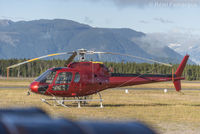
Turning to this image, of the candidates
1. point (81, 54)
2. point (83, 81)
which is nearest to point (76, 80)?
point (83, 81)

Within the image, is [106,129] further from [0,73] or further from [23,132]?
[0,73]

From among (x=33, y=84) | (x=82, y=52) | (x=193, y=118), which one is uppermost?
(x=82, y=52)

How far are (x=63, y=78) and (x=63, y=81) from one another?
186 millimetres

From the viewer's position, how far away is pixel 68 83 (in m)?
22.2

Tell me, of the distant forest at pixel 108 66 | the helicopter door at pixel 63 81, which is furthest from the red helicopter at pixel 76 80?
the distant forest at pixel 108 66

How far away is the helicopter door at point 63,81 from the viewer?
22.0 meters

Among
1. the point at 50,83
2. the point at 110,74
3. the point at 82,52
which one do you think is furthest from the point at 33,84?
the point at 110,74

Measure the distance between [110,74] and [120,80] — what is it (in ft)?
2.59

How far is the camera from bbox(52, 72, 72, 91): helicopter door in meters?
22.0

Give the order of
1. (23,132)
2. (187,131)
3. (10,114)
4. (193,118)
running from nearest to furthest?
(23,132) → (10,114) → (187,131) → (193,118)

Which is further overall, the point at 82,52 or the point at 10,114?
the point at 82,52

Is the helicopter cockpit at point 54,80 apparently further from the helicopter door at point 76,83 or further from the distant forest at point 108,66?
the distant forest at point 108,66

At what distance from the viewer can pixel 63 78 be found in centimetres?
2211

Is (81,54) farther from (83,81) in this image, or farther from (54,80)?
(54,80)
